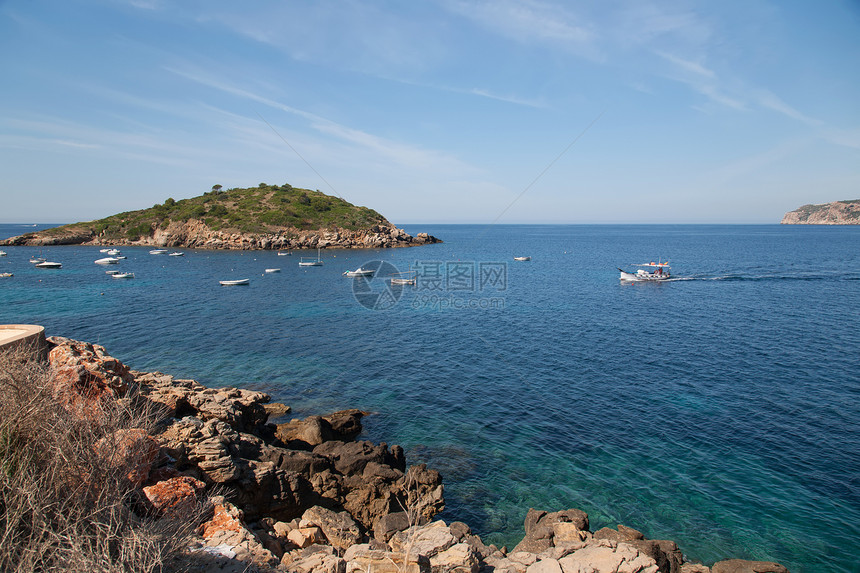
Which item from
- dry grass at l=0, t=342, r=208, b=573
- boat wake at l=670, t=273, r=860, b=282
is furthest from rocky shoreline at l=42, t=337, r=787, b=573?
boat wake at l=670, t=273, r=860, b=282

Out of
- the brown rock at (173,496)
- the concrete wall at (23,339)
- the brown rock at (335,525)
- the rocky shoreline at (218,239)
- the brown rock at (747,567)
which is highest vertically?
the rocky shoreline at (218,239)

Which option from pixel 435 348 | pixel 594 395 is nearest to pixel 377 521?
pixel 594 395

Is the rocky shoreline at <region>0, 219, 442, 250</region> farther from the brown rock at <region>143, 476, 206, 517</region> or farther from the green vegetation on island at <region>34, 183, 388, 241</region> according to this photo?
the brown rock at <region>143, 476, 206, 517</region>

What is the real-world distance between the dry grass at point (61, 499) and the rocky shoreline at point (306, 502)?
1.06m

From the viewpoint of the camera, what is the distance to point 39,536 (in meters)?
6.71

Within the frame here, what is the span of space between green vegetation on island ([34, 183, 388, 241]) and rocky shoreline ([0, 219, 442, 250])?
1645 millimetres

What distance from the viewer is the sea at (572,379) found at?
18.2 meters

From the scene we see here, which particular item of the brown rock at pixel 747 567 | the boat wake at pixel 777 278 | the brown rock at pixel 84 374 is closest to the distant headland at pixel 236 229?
the boat wake at pixel 777 278

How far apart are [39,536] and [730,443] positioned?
26496 millimetres

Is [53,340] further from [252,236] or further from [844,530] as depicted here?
[252,236]

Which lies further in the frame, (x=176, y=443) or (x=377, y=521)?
(x=377, y=521)

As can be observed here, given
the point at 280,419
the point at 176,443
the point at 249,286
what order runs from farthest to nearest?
the point at 249,286 < the point at 280,419 < the point at 176,443

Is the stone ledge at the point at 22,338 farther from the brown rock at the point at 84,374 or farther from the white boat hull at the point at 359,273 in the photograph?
the white boat hull at the point at 359,273

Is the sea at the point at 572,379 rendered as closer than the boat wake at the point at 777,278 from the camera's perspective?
Yes
